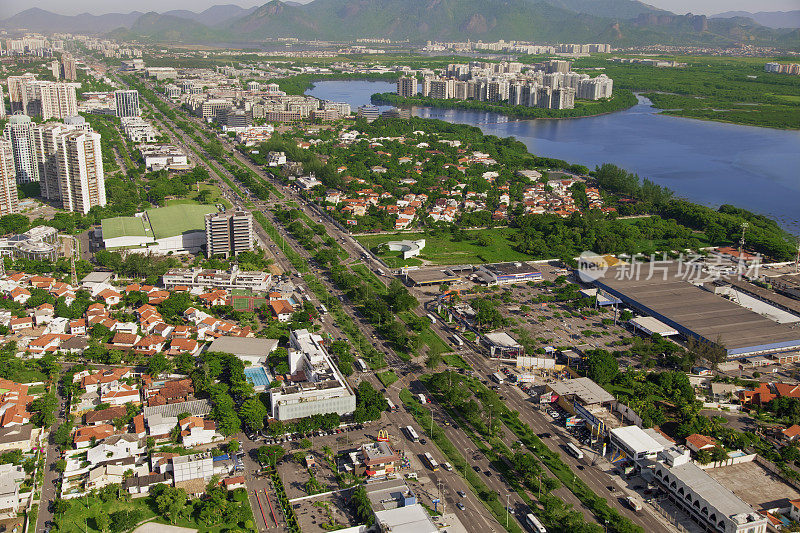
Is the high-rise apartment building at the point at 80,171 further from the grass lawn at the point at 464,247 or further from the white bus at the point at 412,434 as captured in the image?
the white bus at the point at 412,434

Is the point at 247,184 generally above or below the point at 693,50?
below

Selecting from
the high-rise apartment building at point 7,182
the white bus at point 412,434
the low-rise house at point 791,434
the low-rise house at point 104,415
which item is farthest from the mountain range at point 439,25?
the white bus at point 412,434

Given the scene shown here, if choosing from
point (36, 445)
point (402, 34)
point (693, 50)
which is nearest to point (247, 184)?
point (36, 445)

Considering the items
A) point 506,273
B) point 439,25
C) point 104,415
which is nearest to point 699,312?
point 506,273

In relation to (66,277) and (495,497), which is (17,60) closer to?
(66,277)

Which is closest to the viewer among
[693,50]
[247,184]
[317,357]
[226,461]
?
[226,461]
